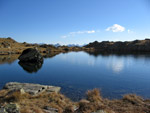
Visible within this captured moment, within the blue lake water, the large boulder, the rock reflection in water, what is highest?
the large boulder

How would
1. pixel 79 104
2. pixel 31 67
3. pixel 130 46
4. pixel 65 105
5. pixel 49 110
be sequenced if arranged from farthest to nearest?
pixel 130 46 < pixel 31 67 < pixel 65 105 < pixel 79 104 < pixel 49 110

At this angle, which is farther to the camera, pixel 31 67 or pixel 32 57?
pixel 32 57

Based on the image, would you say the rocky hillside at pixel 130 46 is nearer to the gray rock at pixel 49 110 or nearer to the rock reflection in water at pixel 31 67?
the rock reflection in water at pixel 31 67

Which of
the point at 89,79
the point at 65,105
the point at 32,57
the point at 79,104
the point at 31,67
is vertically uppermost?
the point at 32,57

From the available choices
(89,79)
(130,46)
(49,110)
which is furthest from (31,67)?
(130,46)

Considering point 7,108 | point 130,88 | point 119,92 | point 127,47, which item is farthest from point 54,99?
point 127,47

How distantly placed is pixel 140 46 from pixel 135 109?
124 m

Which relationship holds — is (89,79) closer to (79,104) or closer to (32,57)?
(79,104)

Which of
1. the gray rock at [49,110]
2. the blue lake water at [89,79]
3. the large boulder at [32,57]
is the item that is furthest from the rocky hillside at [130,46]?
the gray rock at [49,110]

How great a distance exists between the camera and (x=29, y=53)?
4566 cm

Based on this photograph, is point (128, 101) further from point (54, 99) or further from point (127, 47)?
point (127, 47)

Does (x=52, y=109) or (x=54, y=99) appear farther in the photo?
(x=54, y=99)

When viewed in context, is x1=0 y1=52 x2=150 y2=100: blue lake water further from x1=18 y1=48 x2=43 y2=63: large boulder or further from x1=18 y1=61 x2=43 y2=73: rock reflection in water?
x1=18 y1=48 x2=43 y2=63: large boulder

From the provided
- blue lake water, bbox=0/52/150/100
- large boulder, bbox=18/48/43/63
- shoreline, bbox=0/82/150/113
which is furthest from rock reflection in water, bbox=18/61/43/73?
shoreline, bbox=0/82/150/113
